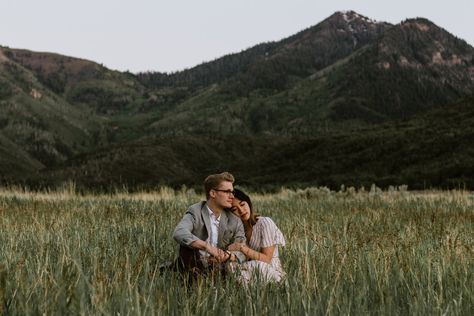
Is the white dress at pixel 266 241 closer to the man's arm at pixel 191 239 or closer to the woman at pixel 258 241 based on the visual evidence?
the woman at pixel 258 241

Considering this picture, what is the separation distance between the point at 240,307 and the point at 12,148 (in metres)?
189

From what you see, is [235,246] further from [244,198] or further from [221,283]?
[221,283]

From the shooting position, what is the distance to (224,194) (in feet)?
17.6

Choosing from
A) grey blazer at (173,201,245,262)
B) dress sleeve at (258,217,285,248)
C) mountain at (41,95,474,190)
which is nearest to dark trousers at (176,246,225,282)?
grey blazer at (173,201,245,262)

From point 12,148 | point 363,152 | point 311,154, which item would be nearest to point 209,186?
point 363,152

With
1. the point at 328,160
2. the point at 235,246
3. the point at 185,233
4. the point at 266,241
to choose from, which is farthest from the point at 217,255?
the point at 328,160

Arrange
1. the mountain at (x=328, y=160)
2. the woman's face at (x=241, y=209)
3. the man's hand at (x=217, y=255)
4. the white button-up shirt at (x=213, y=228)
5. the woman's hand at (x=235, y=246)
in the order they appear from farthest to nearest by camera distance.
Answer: the mountain at (x=328, y=160) → the white button-up shirt at (x=213, y=228) → the woman's face at (x=241, y=209) → the woman's hand at (x=235, y=246) → the man's hand at (x=217, y=255)

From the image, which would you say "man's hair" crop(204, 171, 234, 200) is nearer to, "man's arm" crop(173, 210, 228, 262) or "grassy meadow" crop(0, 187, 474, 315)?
"man's arm" crop(173, 210, 228, 262)

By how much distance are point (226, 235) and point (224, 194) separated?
0.43 m

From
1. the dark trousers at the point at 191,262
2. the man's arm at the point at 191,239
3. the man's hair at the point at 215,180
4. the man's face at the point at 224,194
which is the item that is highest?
the man's hair at the point at 215,180

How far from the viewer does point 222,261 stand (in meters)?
4.94

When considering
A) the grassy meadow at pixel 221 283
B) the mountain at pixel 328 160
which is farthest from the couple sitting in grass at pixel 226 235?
the mountain at pixel 328 160

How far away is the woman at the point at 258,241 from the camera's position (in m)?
4.98

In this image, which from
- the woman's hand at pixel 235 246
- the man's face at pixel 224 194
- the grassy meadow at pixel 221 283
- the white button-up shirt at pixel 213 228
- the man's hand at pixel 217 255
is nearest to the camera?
the grassy meadow at pixel 221 283
